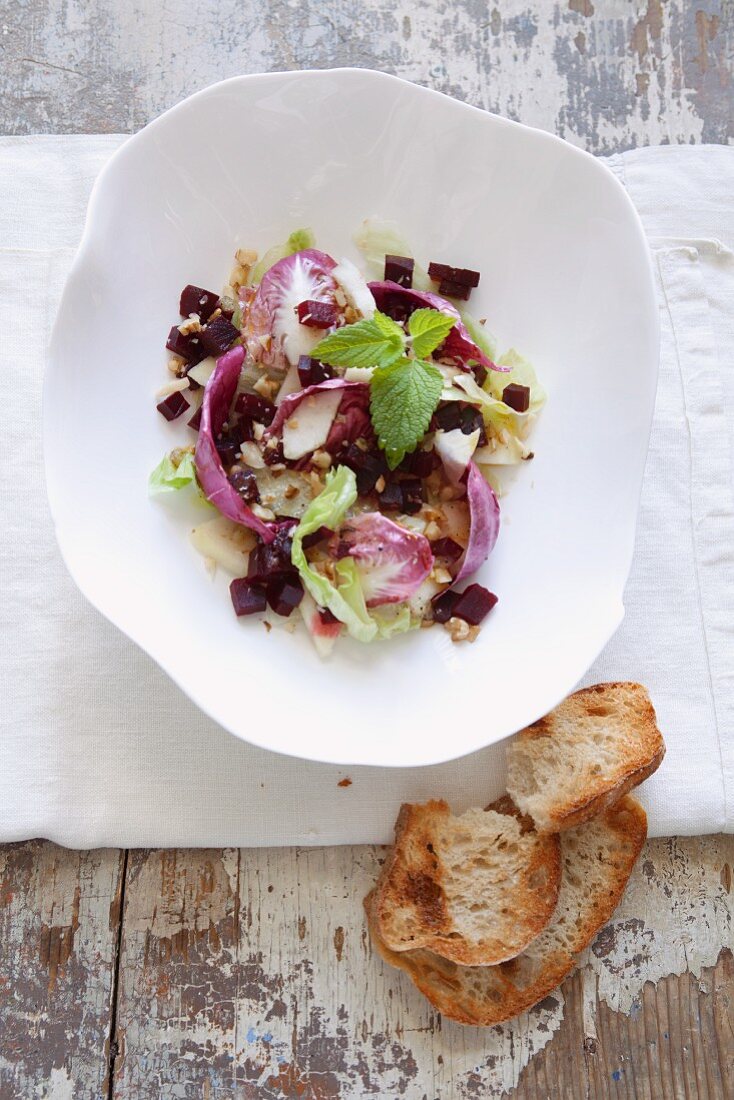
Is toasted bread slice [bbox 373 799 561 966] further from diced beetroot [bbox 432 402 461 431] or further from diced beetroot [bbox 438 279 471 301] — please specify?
diced beetroot [bbox 438 279 471 301]

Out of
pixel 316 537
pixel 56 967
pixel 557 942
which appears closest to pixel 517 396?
pixel 316 537

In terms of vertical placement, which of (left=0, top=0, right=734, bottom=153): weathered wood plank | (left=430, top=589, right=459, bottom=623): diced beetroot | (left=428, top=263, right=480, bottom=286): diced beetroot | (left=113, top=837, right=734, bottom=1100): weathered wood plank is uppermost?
(left=0, top=0, right=734, bottom=153): weathered wood plank

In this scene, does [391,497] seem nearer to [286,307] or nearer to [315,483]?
[315,483]

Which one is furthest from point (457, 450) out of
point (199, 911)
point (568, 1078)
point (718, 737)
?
point (568, 1078)

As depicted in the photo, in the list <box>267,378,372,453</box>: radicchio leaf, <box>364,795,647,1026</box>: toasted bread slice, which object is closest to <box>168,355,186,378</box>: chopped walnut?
<box>267,378,372,453</box>: radicchio leaf

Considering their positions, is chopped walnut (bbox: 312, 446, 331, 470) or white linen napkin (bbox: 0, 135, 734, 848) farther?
white linen napkin (bbox: 0, 135, 734, 848)

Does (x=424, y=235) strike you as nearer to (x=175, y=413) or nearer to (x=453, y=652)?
(x=175, y=413)
